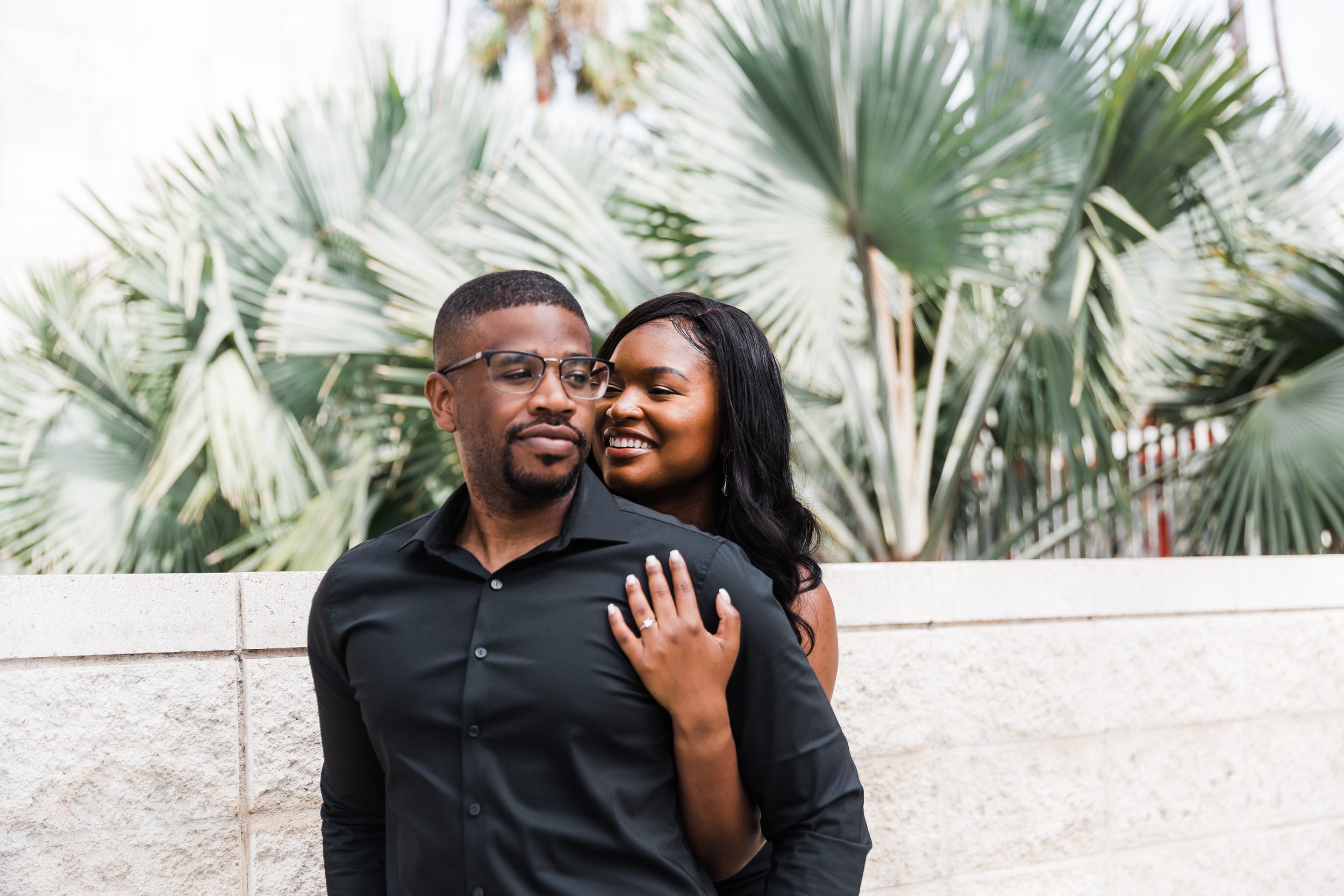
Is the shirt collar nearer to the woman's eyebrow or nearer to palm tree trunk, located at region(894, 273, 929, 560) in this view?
the woman's eyebrow

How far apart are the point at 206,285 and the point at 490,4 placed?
20499 mm

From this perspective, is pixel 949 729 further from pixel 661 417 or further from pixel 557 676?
pixel 557 676

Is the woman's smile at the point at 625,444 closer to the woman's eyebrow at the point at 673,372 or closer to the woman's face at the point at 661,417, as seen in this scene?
the woman's face at the point at 661,417

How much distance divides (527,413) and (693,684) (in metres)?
0.41

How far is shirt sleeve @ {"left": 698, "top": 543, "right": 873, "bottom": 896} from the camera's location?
1.49 metres

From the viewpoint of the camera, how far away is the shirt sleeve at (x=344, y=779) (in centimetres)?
164

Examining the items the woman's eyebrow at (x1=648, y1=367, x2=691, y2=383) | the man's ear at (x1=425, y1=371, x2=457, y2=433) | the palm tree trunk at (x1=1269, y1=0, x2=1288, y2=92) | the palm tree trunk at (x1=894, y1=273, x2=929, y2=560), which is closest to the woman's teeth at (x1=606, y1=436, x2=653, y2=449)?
the woman's eyebrow at (x1=648, y1=367, x2=691, y2=383)

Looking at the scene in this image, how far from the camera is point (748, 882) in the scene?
1.70m

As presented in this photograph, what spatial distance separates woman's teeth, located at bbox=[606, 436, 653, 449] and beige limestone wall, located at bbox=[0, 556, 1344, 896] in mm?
810

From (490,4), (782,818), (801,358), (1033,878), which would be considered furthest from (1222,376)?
(490,4)

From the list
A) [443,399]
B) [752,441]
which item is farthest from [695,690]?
[752,441]

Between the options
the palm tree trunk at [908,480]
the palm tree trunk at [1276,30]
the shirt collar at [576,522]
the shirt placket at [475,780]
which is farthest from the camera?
the palm tree trunk at [1276,30]

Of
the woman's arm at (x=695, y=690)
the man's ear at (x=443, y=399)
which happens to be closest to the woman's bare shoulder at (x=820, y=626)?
the woman's arm at (x=695, y=690)

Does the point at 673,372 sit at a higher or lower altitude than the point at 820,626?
higher
